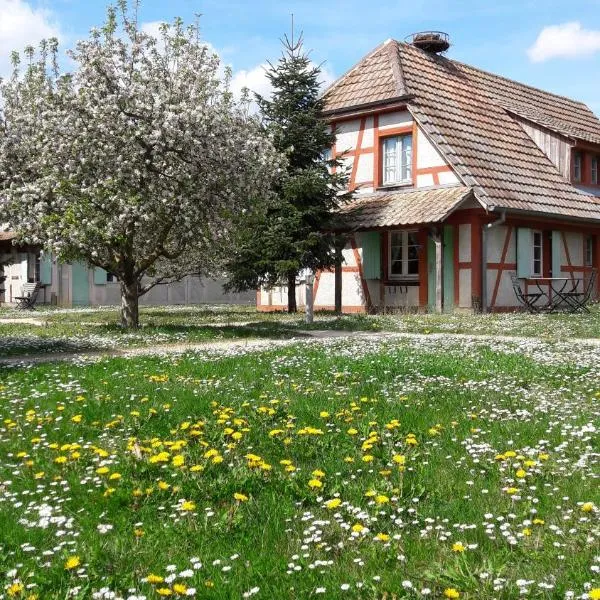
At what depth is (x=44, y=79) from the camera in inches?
632

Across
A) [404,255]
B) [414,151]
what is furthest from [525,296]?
[414,151]

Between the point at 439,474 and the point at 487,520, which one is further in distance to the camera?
the point at 439,474

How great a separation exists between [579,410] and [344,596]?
443cm

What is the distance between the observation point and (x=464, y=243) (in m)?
23.8

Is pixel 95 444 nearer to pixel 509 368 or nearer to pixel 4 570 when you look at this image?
pixel 4 570

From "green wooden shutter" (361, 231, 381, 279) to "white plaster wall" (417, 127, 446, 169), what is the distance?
8.68 ft

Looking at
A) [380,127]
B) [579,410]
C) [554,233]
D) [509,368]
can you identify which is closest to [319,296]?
[380,127]

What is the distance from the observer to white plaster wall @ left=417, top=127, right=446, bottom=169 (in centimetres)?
2430

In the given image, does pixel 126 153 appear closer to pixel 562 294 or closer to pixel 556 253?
pixel 562 294

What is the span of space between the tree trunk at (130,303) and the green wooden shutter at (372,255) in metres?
9.91

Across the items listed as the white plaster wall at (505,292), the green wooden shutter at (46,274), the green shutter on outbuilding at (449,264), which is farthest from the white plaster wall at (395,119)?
the green wooden shutter at (46,274)

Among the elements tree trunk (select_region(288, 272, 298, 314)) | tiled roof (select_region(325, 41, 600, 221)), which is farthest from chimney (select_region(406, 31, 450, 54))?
tree trunk (select_region(288, 272, 298, 314))

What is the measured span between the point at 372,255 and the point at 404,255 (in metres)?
1.06

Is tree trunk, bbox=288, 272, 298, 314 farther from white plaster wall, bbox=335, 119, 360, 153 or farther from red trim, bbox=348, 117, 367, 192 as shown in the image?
white plaster wall, bbox=335, 119, 360, 153
